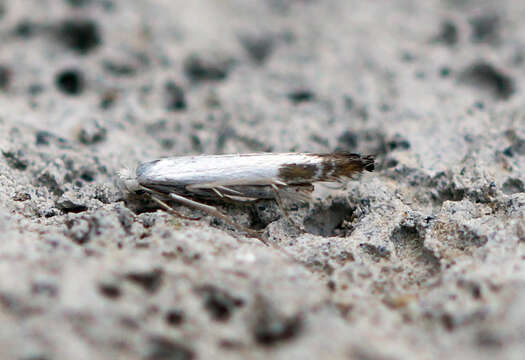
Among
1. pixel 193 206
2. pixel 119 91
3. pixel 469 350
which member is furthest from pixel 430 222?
pixel 119 91

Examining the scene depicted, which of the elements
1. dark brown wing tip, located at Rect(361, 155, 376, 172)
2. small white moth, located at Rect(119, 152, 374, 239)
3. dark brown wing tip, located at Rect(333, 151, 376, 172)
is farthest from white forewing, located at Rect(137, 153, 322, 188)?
dark brown wing tip, located at Rect(361, 155, 376, 172)

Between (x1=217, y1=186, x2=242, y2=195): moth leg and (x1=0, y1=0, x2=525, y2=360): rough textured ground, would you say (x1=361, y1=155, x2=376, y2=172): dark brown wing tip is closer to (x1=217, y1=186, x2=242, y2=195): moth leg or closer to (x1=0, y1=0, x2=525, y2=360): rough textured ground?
(x1=0, y1=0, x2=525, y2=360): rough textured ground

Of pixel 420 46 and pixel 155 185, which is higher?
pixel 420 46

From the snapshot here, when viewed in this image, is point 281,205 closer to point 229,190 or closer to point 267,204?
point 267,204

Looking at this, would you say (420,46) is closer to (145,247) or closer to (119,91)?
(119,91)

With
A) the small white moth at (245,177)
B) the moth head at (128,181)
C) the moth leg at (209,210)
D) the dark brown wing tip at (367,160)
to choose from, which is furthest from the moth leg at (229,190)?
the dark brown wing tip at (367,160)

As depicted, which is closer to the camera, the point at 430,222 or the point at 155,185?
the point at 430,222
